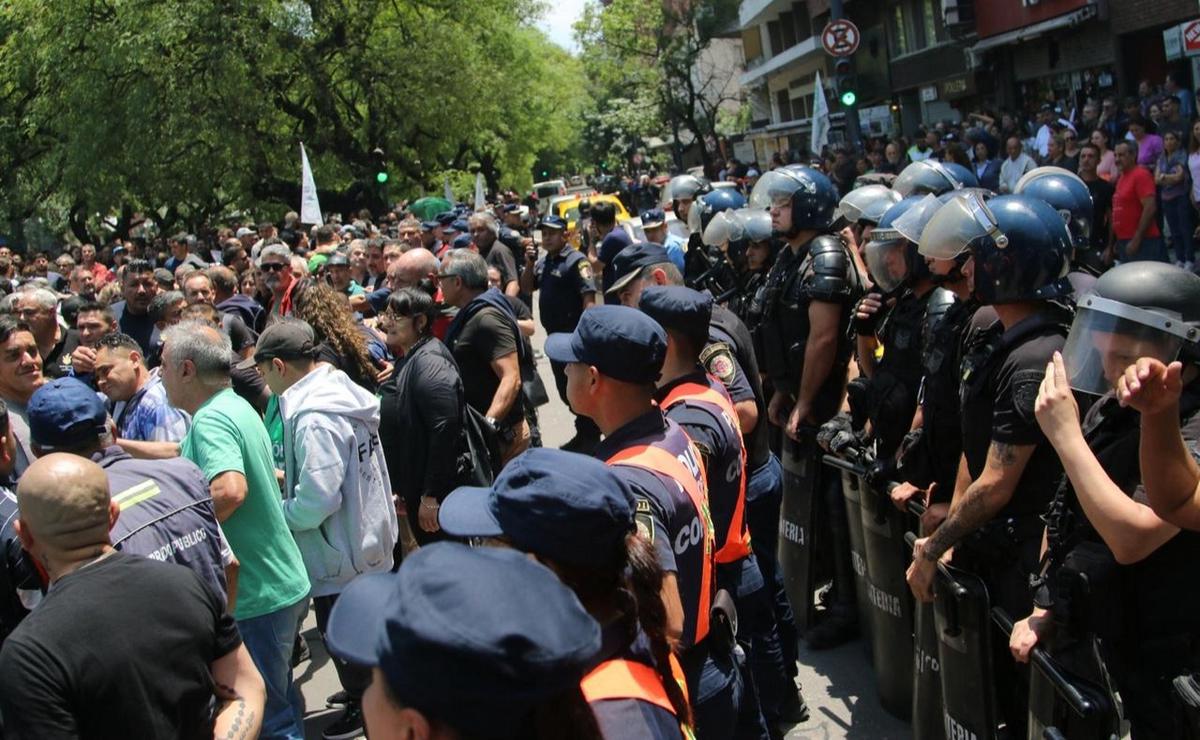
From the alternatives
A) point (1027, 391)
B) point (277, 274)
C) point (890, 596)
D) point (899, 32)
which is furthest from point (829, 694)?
point (899, 32)

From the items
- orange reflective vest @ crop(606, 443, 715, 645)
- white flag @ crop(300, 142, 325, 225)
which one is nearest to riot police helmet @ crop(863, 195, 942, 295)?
orange reflective vest @ crop(606, 443, 715, 645)

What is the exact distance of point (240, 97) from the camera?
1023 inches

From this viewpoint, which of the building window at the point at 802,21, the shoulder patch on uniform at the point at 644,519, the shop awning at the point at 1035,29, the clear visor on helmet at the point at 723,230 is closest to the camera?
the shoulder patch on uniform at the point at 644,519

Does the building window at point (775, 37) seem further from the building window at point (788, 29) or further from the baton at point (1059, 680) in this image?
the baton at point (1059, 680)

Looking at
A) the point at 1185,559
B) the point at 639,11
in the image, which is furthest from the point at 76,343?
the point at 639,11

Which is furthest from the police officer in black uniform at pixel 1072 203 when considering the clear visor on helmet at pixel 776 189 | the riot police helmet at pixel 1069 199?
the clear visor on helmet at pixel 776 189

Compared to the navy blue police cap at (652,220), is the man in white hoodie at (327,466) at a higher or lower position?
lower

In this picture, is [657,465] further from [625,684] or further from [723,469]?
[625,684]

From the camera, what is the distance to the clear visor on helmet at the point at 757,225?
7.38 metres

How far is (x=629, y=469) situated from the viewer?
123 inches

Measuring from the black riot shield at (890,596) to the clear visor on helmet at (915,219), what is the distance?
1080 mm

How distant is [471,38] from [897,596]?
26.5 meters

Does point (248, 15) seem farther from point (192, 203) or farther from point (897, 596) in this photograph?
point (897, 596)

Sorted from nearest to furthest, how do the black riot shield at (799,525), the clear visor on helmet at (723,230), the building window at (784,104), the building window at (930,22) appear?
1. the black riot shield at (799,525)
2. the clear visor on helmet at (723,230)
3. the building window at (930,22)
4. the building window at (784,104)
